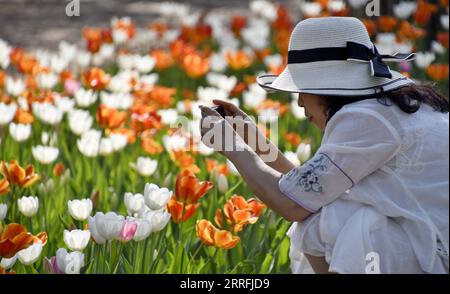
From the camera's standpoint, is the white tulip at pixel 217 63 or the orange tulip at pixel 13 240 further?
the white tulip at pixel 217 63

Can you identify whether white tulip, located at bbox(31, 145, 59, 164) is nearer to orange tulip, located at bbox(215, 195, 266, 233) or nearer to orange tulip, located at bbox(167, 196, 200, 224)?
orange tulip, located at bbox(167, 196, 200, 224)

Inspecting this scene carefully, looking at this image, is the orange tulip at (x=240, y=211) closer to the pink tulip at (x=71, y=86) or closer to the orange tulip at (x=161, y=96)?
the orange tulip at (x=161, y=96)

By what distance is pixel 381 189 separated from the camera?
2182mm

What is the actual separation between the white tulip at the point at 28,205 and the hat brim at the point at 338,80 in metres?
0.72

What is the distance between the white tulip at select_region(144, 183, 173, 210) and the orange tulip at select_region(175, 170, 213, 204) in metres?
0.06

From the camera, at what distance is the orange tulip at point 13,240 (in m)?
2.12

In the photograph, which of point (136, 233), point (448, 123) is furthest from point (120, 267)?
point (448, 123)

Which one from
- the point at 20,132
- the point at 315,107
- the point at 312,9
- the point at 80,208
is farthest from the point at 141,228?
the point at 312,9

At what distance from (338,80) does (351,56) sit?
0.06m

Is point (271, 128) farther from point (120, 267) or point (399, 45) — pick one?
point (120, 267)

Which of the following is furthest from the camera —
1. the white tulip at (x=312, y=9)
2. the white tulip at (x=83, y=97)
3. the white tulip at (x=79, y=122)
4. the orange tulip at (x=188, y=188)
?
the white tulip at (x=312, y=9)

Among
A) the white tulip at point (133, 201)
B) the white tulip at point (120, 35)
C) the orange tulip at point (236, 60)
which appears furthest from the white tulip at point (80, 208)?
the white tulip at point (120, 35)

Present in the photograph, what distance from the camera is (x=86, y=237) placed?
2287 millimetres

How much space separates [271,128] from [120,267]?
4.57 feet
